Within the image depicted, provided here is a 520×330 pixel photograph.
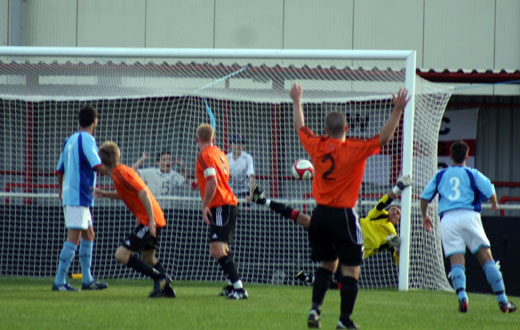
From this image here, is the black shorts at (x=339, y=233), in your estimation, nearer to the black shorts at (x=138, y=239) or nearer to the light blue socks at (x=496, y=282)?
the light blue socks at (x=496, y=282)

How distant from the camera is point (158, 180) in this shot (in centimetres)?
1236

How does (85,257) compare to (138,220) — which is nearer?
(138,220)

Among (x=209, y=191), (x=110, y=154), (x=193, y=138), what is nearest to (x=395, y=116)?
(x=209, y=191)

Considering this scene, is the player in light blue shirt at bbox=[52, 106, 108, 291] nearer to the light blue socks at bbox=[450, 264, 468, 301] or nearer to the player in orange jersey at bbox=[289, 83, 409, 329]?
the player in orange jersey at bbox=[289, 83, 409, 329]

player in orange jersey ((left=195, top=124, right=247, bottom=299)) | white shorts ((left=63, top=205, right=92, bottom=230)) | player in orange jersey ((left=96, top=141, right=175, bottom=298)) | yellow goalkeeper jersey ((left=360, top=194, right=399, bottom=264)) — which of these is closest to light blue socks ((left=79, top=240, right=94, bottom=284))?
white shorts ((left=63, top=205, right=92, bottom=230))

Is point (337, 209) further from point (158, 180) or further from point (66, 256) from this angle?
point (158, 180)

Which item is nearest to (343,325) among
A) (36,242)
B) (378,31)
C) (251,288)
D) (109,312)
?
(109,312)

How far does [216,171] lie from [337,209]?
7.75ft

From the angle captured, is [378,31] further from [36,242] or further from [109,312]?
[109,312]

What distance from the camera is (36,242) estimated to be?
472 inches

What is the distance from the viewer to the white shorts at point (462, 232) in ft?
27.3

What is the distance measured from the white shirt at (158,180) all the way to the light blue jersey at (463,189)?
487cm

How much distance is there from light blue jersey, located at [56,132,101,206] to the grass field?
3.24 ft

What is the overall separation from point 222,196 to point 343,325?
2609mm
